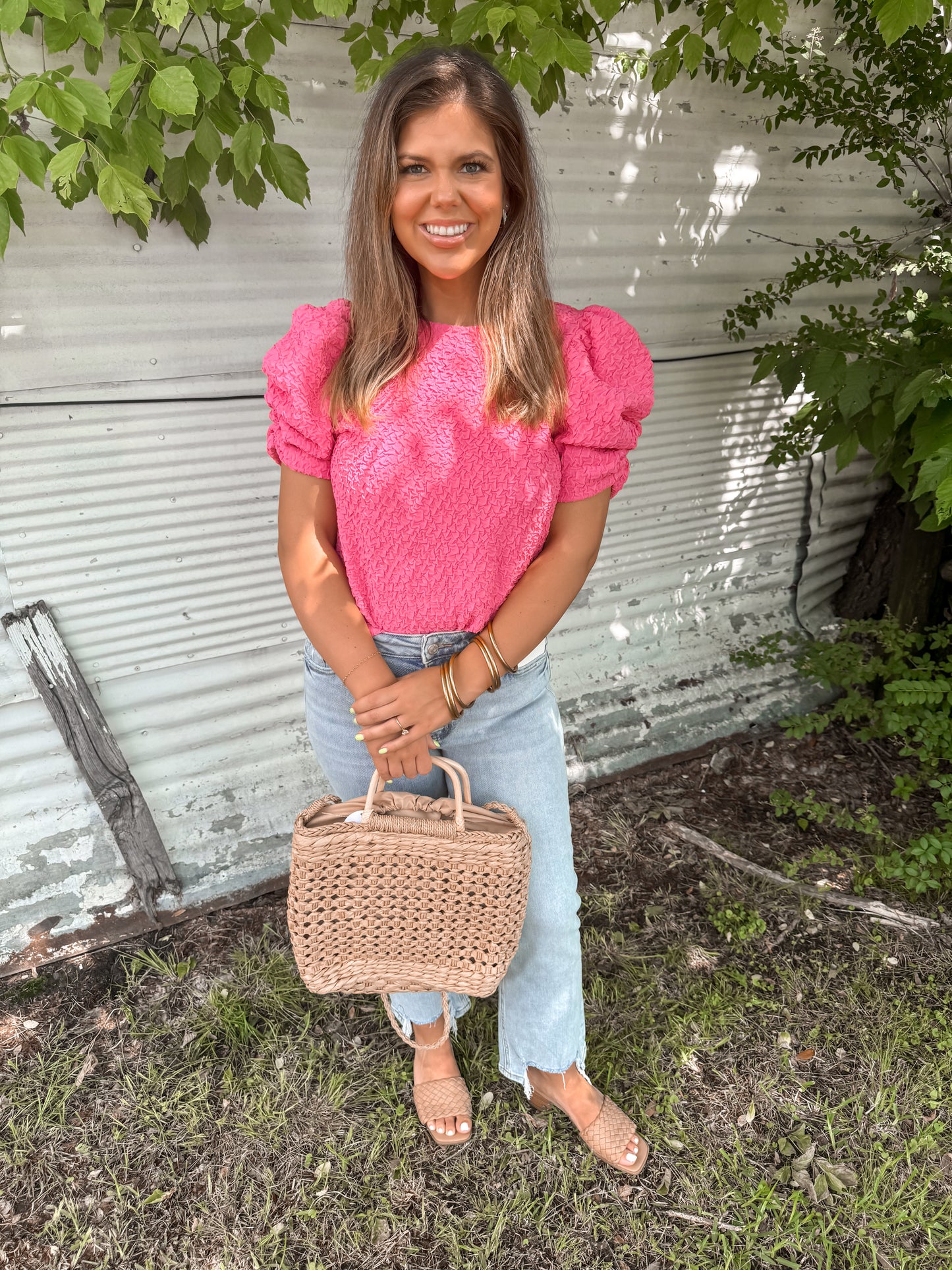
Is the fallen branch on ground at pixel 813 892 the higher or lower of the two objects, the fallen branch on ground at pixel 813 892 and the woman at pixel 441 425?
the lower

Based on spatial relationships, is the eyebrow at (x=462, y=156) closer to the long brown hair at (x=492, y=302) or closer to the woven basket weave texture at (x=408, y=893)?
the long brown hair at (x=492, y=302)

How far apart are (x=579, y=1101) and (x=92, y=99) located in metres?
2.40

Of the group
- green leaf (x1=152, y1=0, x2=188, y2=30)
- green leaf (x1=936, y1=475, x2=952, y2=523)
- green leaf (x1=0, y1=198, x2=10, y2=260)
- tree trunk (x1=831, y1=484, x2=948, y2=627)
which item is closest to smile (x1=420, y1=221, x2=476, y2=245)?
green leaf (x1=152, y1=0, x2=188, y2=30)

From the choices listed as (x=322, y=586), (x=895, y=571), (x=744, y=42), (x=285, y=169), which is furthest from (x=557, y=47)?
(x=895, y=571)

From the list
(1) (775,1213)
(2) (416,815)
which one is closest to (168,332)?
(2) (416,815)

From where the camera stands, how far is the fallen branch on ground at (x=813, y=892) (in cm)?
291

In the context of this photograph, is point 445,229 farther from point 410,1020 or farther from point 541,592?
point 410,1020

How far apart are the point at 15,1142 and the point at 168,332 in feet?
7.30

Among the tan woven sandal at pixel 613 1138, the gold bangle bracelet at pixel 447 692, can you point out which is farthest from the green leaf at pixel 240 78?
the tan woven sandal at pixel 613 1138

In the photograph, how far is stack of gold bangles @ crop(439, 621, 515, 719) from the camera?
69.7 inches

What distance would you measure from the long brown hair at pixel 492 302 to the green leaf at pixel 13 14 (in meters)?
0.57

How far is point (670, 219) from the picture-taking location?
3.25 m

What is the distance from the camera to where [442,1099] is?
226 cm

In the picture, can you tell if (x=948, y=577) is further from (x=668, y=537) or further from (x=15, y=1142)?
(x=15, y=1142)
